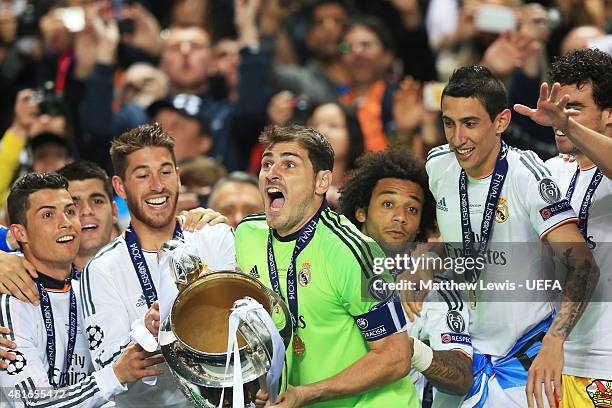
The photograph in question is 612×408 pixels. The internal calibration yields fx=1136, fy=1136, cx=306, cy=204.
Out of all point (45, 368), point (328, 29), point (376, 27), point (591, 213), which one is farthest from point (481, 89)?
point (328, 29)

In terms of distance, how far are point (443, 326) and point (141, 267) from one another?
173 centimetres

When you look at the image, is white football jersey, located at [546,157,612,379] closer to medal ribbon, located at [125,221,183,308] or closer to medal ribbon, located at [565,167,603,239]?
medal ribbon, located at [565,167,603,239]

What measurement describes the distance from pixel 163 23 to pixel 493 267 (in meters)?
7.38

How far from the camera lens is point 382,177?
6887 millimetres

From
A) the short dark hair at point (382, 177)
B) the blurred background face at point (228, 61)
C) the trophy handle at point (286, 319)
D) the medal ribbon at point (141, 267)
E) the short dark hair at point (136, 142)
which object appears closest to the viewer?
the trophy handle at point (286, 319)

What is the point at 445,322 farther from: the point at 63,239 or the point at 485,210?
the point at 63,239

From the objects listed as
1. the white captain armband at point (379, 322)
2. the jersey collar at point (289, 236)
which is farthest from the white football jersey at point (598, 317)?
the jersey collar at point (289, 236)

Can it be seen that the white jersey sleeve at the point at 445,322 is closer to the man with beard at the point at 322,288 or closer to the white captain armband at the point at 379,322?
the man with beard at the point at 322,288

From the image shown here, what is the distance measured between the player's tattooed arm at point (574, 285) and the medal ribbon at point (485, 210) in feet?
1.41

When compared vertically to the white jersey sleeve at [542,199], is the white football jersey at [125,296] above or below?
below

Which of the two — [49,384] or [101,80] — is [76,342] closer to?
[49,384]

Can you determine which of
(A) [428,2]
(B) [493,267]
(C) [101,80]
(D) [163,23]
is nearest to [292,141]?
(B) [493,267]

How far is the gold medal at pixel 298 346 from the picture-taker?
568cm

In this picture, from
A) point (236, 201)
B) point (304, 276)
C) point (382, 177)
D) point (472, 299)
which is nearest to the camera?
point (304, 276)
